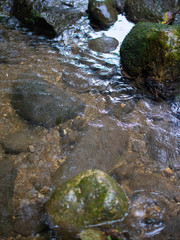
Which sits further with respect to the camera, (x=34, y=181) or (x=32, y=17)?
(x=32, y=17)

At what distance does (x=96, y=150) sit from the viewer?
3.30m

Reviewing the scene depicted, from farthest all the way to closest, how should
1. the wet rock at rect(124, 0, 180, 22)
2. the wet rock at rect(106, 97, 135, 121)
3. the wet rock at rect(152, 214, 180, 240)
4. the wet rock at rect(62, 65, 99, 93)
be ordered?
1. the wet rock at rect(124, 0, 180, 22)
2. the wet rock at rect(62, 65, 99, 93)
3. the wet rock at rect(106, 97, 135, 121)
4. the wet rock at rect(152, 214, 180, 240)

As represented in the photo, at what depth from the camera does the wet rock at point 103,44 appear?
18.8ft

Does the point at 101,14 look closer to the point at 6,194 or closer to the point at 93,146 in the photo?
the point at 93,146

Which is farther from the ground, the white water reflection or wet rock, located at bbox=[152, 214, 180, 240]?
the white water reflection

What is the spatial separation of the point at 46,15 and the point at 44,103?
374 centimetres

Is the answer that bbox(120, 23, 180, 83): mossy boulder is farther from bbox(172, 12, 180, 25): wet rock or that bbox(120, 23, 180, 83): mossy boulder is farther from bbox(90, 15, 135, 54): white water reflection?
bbox(172, 12, 180, 25): wet rock

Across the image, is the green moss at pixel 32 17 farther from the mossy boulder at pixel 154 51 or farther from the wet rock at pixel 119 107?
the wet rock at pixel 119 107

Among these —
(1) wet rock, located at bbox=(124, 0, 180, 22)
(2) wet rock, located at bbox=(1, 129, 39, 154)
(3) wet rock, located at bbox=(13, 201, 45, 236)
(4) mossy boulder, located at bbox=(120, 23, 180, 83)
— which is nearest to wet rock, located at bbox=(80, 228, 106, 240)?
(3) wet rock, located at bbox=(13, 201, 45, 236)

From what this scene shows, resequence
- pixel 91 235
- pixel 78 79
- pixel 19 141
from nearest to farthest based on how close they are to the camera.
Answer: pixel 91 235 → pixel 19 141 → pixel 78 79

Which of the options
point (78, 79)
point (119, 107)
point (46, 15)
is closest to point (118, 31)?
point (46, 15)

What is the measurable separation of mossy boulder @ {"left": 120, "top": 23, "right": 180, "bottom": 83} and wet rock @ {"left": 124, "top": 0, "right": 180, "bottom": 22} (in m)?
2.51

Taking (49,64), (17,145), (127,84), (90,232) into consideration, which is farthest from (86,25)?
(90,232)

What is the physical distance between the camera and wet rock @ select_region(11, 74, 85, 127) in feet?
12.5
